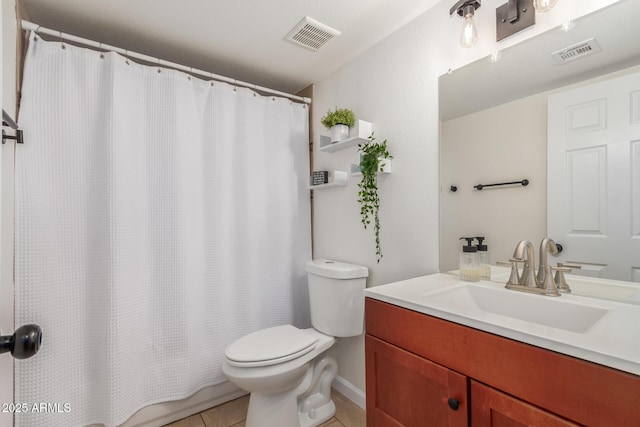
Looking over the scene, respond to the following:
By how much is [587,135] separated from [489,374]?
89cm

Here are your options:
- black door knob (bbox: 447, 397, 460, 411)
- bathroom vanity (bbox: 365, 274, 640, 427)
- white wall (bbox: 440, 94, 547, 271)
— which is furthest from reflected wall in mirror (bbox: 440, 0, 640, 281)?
black door knob (bbox: 447, 397, 460, 411)

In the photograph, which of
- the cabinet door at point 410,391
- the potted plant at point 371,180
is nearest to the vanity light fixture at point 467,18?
the potted plant at point 371,180

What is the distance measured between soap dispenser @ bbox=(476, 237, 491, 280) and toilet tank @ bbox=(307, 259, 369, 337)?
0.60 m

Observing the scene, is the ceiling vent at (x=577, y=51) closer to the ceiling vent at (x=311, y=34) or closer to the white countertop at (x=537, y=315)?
the white countertop at (x=537, y=315)

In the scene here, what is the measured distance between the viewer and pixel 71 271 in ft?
4.70

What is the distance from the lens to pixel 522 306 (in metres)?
1.07

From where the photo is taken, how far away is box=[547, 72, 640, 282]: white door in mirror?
3.20ft

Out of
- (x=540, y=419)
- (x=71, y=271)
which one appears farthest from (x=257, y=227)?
(x=540, y=419)

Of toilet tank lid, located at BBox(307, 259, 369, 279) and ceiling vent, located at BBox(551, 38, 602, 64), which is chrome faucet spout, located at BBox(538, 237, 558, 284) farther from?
toilet tank lid, located at BBox(307, 259, 369, 279)

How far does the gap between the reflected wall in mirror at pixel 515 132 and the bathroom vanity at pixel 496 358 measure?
0.72 ft

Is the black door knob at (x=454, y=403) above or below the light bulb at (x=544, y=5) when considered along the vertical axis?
below

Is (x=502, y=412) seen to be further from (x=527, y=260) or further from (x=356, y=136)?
(x=356, y=136)

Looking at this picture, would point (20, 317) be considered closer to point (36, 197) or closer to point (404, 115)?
point (36, 197)

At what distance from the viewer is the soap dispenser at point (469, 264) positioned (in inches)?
50.6
